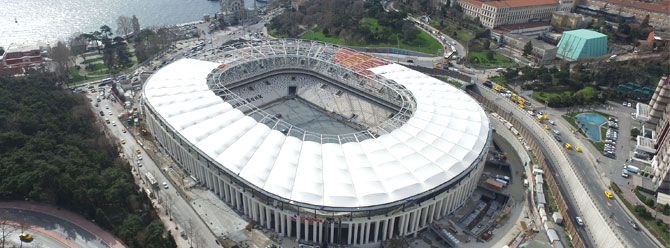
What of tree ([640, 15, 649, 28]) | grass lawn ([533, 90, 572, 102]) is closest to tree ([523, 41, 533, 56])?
grass lawn ([533, 90, 572, 102])

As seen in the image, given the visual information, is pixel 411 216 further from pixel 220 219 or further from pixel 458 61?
pixel 458 61

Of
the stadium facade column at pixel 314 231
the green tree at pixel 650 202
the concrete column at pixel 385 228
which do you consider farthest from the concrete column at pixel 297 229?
the green tree at pixel 650 202

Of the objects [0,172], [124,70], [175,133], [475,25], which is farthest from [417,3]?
[0,172]

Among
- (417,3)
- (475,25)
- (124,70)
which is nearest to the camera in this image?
(124,70)

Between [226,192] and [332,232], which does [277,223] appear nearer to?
[332,232]

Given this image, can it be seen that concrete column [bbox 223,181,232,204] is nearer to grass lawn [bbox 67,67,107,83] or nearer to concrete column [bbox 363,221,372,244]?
concrete column [bbox 363,221,372,244]

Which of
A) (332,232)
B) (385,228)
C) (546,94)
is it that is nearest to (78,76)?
(332,232)

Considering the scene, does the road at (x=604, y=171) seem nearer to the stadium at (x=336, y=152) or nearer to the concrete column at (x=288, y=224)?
the stadium at (x=336, y=152)
